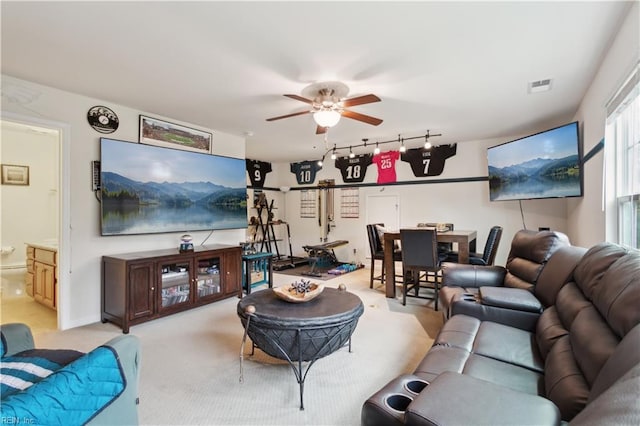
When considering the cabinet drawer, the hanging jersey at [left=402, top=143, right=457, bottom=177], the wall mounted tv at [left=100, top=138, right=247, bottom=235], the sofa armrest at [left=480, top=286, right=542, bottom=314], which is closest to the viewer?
the sofa armrest at [left=480, top=286, right=542, bottom=314]

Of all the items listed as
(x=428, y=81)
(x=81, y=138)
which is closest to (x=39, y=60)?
(x=81, y=138)

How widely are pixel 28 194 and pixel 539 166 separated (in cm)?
788

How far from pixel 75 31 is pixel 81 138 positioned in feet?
5.27

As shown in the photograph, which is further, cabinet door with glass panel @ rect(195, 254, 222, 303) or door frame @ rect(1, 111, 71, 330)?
cabinet door with glass panel @ rect(195, 254, 222, 303)

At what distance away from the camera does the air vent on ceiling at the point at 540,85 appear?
3008 mm

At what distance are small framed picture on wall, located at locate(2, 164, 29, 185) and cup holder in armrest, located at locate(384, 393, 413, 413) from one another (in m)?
6.59

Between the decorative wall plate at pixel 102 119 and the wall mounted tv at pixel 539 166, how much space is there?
5.24m

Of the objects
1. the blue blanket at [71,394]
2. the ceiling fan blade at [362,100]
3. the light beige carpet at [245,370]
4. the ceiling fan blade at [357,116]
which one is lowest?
the light beige carpet at [245,370]

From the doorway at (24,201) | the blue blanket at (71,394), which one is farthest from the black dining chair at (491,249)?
the doorway at (24,201)

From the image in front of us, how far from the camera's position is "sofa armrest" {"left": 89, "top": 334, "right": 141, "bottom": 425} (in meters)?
1.18

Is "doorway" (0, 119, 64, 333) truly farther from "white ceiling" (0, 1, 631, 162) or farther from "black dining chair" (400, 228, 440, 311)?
"black dining chair" (400, 228, 440, 311)

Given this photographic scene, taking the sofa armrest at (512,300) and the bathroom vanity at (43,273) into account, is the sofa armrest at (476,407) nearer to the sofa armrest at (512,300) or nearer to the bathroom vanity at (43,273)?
the sofa armrest at (512,300)

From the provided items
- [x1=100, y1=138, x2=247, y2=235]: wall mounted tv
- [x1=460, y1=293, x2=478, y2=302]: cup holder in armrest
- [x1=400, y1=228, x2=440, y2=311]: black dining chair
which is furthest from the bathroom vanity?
[x1=460, y1=293, x2=478, y2=302]: cup holder in armrest

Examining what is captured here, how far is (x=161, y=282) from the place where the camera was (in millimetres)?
3553
